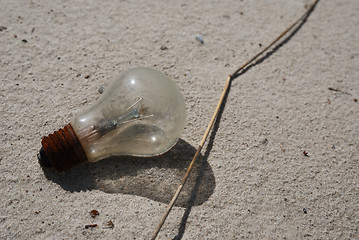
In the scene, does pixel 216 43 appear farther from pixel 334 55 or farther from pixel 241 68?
pixel 334 55

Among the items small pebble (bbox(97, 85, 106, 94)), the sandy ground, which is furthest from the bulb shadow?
small pebble (bbox(97, 85, 106, 94))

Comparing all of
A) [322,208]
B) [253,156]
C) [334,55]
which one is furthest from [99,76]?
[334,55]

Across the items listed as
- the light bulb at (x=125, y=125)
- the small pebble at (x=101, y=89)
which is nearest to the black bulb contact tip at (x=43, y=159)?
the light bulb at (x=125, y=125)

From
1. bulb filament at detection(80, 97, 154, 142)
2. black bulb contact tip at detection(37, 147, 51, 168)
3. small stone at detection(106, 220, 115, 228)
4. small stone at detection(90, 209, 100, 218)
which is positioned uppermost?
bulb filament at detection(80, 97, 154, 142)

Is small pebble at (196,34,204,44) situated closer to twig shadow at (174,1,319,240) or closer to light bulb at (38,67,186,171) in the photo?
twig shadow at (174,1,319,240)

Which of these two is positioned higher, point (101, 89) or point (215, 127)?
point (101, 89)

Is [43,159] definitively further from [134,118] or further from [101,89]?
[101,89]

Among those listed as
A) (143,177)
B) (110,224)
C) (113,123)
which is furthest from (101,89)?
(110,224)
